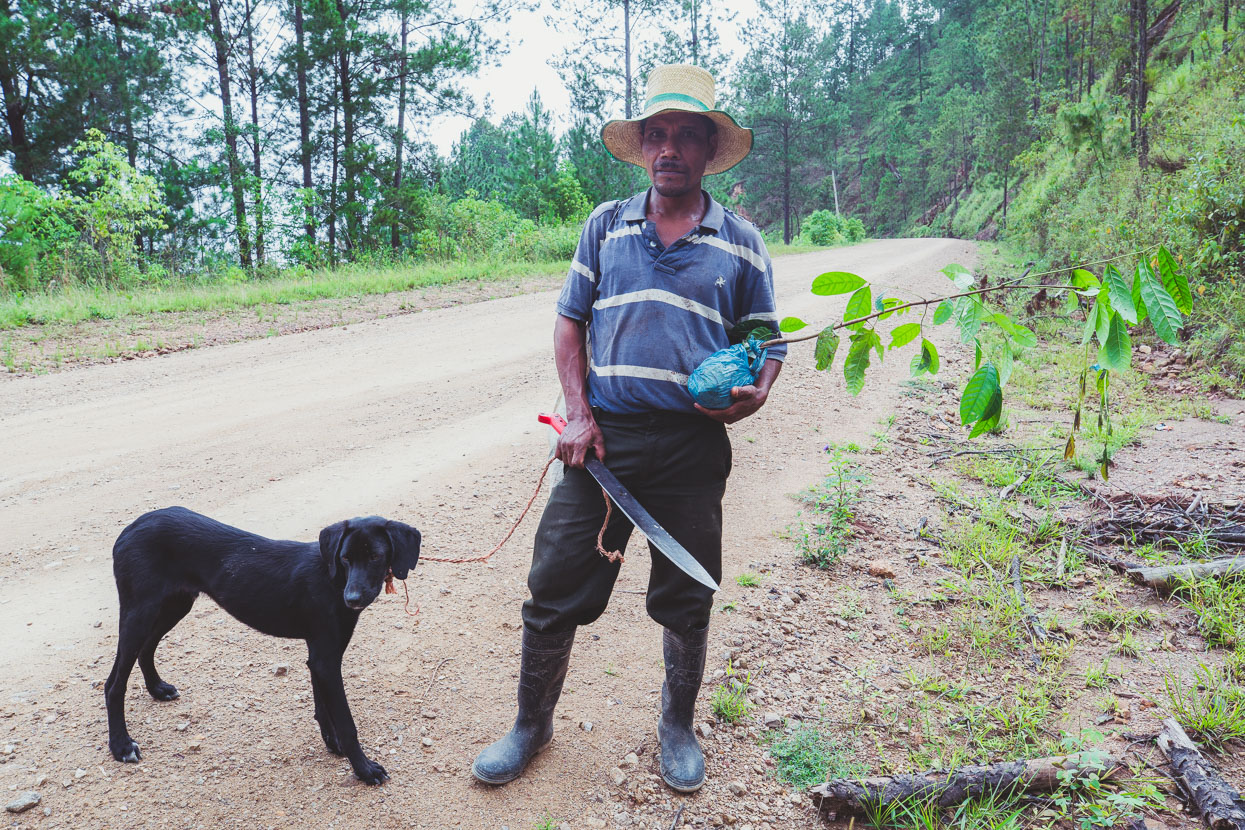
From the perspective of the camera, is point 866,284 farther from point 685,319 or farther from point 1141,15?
point 1141,15

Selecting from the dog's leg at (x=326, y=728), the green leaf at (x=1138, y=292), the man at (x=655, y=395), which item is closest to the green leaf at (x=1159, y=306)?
the green leaf at (x=1138, y=292)

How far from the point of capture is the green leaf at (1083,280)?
2094mm

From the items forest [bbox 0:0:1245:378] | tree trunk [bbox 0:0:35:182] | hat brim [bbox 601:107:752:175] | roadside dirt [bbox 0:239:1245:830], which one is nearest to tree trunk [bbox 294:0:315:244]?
forest [bbox 0:0:1245:378]

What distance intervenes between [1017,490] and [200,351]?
7.92 m

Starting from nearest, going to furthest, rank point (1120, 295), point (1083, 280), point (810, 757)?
point (1120, 295) → point (1083, 280) → point (810, 757)

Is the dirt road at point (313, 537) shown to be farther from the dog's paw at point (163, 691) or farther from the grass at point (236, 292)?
the grass at point (236, 292)

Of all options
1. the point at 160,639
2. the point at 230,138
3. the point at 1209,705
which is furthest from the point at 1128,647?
the point at 230,138

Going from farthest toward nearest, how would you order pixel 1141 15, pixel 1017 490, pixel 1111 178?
1. pixel 1111 178
2. pixel 1141 15
3. pixel 1017 490

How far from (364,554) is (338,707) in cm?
50

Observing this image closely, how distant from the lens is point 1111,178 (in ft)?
49.5

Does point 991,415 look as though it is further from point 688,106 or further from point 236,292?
point 236,292

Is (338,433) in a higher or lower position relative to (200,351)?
lower

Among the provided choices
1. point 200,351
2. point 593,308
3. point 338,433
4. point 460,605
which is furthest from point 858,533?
point 200,351

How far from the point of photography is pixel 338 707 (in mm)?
2361
